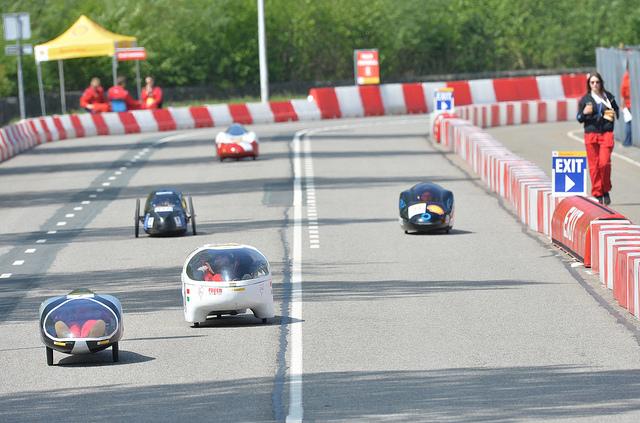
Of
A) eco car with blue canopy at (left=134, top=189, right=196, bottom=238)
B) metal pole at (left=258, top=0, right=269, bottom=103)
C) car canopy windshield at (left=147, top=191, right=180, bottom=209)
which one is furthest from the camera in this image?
metal pole at (left=258, top=0, right=269, bottom=103)

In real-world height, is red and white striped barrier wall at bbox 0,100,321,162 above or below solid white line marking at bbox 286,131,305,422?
below

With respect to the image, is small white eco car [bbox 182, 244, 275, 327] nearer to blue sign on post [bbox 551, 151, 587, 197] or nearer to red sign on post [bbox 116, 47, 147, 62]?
blue sign on post [bbox 551, 151, 587, 197]

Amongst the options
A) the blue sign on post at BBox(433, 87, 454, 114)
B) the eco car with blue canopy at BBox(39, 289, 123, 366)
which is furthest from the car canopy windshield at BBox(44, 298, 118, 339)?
the blue sign on post at BBox(433, 87, 454, 114)

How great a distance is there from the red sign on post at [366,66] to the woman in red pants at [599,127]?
3614 centimetres

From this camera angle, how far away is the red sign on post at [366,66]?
6084cm

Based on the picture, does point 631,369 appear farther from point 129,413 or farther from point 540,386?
point 129,413

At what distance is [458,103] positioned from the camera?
54750mm

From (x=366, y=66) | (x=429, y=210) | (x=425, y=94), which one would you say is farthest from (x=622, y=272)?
(x=366, y=66)

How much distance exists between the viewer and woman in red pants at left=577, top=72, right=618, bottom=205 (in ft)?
80.2

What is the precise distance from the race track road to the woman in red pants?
145cm

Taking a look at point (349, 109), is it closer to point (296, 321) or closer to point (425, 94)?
point (425, 94)

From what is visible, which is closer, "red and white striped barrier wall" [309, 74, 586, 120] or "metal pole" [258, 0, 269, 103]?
"red and white striped barrier wall" [309, 74, 586, 120]

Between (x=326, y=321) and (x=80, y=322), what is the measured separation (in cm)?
296

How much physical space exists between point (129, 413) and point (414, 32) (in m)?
69.1
